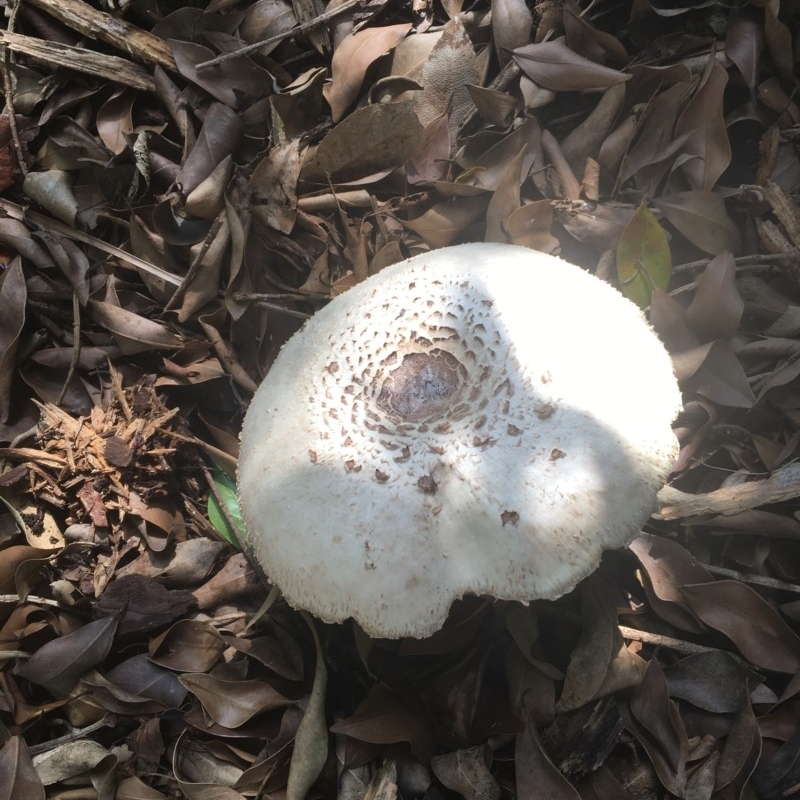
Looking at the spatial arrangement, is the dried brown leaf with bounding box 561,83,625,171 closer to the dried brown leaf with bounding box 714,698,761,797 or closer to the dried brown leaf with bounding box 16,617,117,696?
the dried brown leaf with bounding box 714,698,761,797

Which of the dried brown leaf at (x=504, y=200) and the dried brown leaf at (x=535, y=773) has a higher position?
the dried brown leaf at (x=504, y=200)

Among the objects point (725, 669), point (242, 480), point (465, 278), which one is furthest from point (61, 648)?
point (725, 669)

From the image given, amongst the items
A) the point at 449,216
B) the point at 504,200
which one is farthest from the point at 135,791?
the point at 504,200

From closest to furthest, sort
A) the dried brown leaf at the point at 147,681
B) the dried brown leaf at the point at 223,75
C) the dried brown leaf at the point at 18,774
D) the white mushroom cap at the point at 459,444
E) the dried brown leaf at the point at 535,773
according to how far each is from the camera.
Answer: the white mushroom cap at the point at 459,444
the dried brown leaf at the point at 535,773
the dried brown leaf at the point at 18,774
the dried brown leaf at the point at 147,681
the dried brown leaf at the point at 223,75

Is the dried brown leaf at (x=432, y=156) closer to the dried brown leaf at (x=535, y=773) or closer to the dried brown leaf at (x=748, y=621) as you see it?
the dried brown leaf at (x=748, y=621)

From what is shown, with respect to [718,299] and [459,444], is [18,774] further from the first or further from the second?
[718,299]

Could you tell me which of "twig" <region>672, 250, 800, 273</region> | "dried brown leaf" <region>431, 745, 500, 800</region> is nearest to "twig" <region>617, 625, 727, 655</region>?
"dried brown leaf" <region>431, 745, 500, 800</region>

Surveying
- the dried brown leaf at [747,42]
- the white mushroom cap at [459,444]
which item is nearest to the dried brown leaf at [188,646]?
the white mushroom cap at [459,444]
